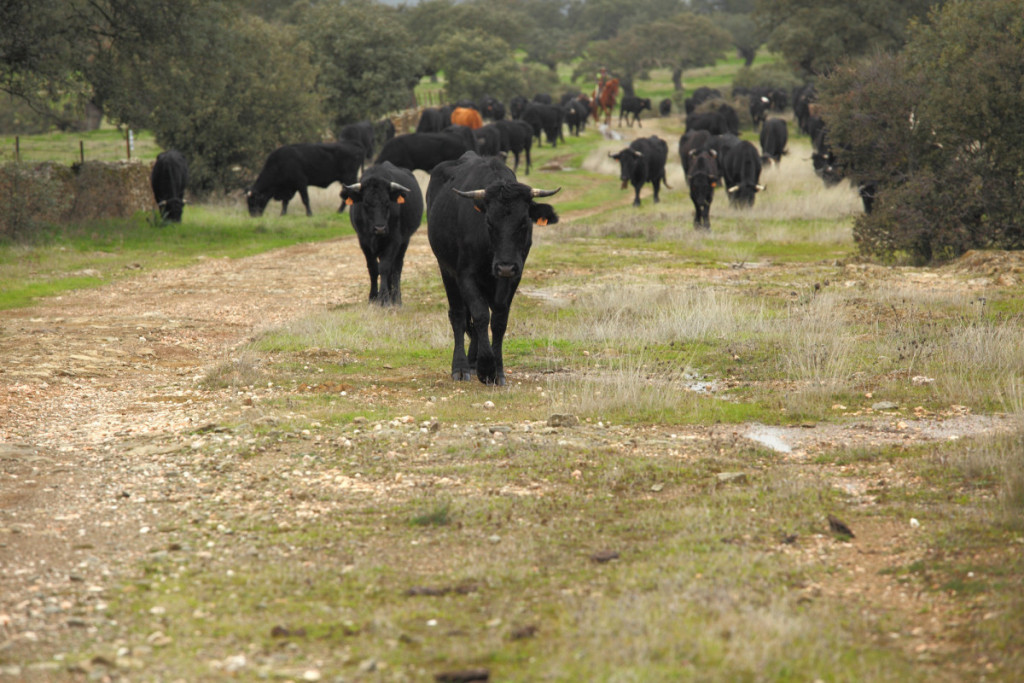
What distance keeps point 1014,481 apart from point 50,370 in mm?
8442

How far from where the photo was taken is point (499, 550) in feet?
17.6

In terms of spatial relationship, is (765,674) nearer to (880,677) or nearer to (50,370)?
(880,677)

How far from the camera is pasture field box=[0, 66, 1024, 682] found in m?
4.27

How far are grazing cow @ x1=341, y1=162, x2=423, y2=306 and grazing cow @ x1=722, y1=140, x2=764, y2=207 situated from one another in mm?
14508

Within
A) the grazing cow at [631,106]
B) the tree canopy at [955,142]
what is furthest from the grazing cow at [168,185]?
the grazing cow at [631,106]

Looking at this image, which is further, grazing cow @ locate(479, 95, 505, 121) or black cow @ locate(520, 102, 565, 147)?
grazing cow @ locate(479, 95, 505, 121)

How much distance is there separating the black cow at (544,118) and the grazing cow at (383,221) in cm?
3559

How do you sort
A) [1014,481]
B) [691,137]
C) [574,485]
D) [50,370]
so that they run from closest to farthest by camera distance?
[1014,481], [574,485], [50,370], [691,137]

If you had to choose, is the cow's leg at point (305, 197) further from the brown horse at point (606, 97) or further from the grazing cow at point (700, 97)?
the grazing cow at point (700, 97)

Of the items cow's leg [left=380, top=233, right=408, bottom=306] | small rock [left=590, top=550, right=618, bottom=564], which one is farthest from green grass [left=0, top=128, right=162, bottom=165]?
small rock [left=590, top=550, right=618, bottom=564]

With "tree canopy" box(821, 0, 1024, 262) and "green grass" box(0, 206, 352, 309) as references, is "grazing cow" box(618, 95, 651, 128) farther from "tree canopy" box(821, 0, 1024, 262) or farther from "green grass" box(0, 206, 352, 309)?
"tree canopy" box(821, 0, 1024, 262)

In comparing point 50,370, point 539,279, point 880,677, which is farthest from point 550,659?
point 539,279

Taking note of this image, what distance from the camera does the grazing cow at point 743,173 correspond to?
27406 mm

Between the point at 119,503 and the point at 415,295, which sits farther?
the point at 415,295
